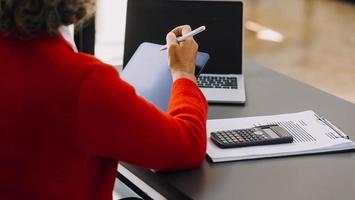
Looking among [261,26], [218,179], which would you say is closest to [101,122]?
[218,179]

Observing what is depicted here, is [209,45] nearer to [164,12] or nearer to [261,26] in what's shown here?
[164,12]

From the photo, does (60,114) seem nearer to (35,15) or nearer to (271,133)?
(35,15)

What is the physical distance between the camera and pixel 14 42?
1.00m

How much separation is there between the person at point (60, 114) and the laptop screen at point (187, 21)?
0.77 metres

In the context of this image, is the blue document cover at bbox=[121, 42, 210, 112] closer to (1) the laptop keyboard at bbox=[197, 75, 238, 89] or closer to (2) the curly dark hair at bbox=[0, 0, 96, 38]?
(1) the laptop keyboard at bbox=[197, 75, 238, 89]

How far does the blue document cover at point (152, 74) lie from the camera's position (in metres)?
1.36

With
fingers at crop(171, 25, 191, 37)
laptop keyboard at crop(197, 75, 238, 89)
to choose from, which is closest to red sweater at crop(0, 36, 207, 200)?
fingers at crop(171, 25, 191, 37)

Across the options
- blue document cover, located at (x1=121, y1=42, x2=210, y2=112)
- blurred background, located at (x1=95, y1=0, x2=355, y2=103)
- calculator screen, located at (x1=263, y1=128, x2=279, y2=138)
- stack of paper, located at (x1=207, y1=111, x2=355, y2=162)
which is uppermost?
blue document cover, located at (x1=121, y1=42, x2=210, y2=112)

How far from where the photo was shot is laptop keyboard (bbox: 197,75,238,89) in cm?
173

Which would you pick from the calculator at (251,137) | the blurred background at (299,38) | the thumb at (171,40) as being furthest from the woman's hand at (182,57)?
the blurred background at (299,38)

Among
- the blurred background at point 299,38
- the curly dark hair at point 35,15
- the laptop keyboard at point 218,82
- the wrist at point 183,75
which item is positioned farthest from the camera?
the blurred background at point 299,38

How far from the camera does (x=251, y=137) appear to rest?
4.38ft

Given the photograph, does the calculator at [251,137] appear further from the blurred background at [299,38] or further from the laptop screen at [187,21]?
the blurred background at [299,38]

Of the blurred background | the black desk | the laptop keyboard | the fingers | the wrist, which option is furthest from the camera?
the blurred background
